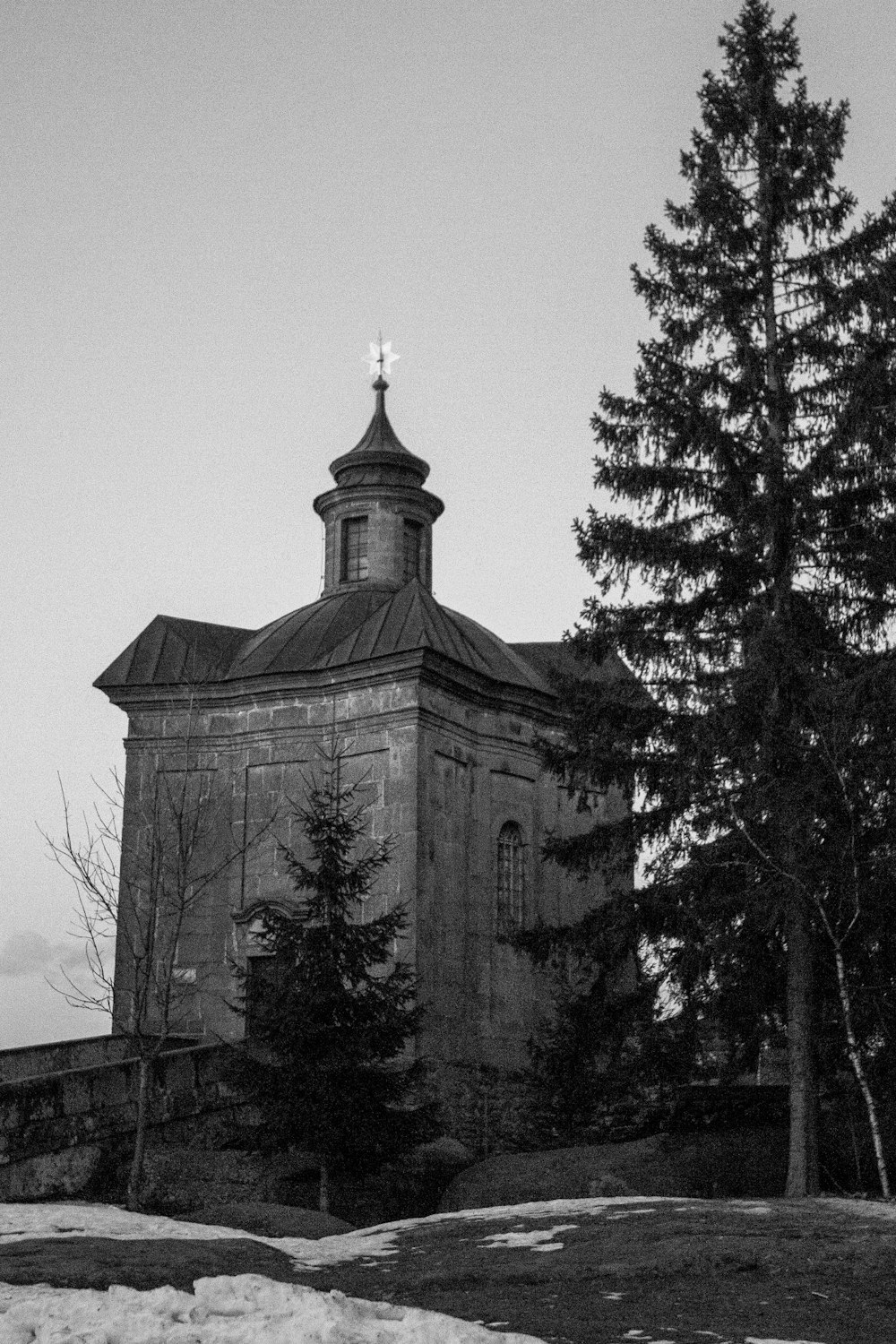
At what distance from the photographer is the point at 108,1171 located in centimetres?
1838

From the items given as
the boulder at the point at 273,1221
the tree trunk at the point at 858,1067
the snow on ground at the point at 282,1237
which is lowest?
the boulder at the point at 273,1221

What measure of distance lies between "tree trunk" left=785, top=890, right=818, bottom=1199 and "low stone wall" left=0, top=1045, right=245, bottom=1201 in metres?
7.03

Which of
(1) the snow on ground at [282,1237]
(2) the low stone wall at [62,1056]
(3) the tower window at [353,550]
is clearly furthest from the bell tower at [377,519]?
(1) the snow on ground at [282,1237]

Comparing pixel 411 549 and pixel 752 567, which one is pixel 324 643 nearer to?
pixel 411 549

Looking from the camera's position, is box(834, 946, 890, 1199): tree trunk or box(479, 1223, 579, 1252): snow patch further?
box(834, 946, 890, 1199): tree trunk

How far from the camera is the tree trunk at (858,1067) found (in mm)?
14406

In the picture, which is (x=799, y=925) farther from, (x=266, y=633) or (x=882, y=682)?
(x=266, y=633)

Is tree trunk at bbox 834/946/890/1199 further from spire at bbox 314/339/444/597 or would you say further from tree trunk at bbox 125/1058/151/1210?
spire at bbox 314/339/444/597

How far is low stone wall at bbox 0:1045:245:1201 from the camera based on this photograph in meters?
17.4

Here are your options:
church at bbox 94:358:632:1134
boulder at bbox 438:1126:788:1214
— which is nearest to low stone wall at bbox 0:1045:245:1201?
boulder at bbox 438:1126:788:1214

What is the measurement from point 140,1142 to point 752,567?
9.19 metres

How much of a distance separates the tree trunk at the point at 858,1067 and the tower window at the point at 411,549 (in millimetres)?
16757

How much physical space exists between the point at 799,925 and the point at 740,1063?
232 centimetres

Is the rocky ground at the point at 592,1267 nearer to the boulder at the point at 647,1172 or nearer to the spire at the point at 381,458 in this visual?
the boulder at the point at 647,1172
